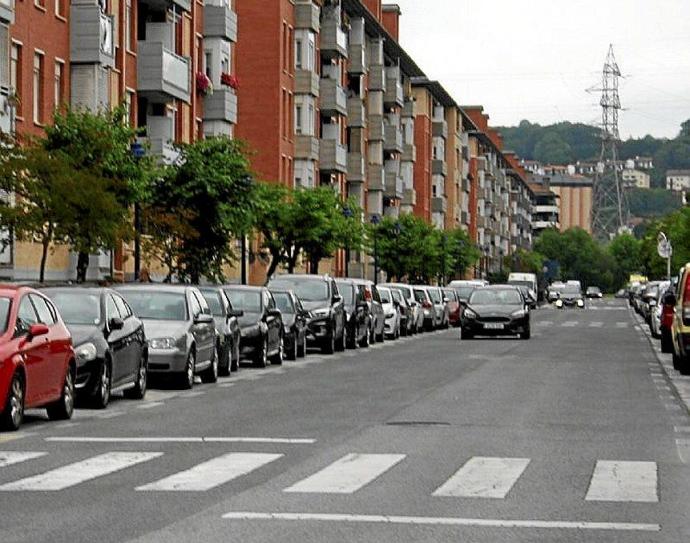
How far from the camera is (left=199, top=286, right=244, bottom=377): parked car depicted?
31552mm

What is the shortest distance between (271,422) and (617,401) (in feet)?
21.0

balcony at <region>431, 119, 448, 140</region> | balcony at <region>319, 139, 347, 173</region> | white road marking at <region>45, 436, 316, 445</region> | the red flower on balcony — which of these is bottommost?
white road marking at <region>45, 436, 316, 445</region>

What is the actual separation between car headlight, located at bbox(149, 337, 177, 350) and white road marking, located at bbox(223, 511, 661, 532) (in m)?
15.6

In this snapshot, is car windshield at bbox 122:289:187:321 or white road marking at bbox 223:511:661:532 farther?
car windshield at bbox 122:289:187:321

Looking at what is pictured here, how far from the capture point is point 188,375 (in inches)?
1087

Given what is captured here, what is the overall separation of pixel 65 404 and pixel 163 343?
6729mm

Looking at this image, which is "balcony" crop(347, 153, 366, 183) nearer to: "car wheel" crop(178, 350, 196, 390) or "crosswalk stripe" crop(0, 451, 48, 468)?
"car wheel" crop(178, 350, 196, 390)

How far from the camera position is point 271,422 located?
20.5 meters

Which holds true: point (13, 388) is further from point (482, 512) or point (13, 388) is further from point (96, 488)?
point (482, 512)

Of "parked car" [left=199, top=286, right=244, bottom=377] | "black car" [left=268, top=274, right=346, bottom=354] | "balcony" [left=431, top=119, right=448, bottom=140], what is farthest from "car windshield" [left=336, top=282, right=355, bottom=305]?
"balcony" [left=431, top=119, right=448, bottom=140]

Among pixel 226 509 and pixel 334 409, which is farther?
pixel 334 409

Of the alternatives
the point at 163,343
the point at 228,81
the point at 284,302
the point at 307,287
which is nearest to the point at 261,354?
the point at 284,302

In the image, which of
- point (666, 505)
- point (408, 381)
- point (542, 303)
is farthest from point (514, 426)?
point (542, 303)

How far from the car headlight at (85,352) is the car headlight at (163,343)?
494cm
